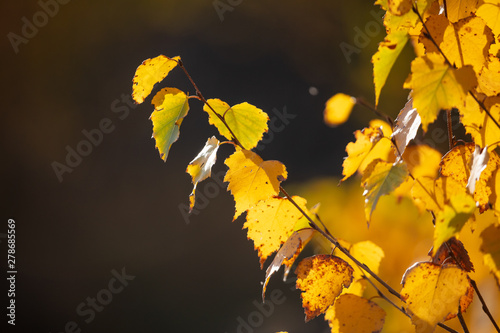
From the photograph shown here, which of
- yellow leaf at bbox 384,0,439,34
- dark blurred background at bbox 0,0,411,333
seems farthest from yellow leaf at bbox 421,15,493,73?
dark blurred background at bbox 0,0,411,333

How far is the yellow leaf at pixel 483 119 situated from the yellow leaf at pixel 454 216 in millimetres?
124

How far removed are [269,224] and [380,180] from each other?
0.64 feet

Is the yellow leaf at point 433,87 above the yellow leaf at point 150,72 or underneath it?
underneath

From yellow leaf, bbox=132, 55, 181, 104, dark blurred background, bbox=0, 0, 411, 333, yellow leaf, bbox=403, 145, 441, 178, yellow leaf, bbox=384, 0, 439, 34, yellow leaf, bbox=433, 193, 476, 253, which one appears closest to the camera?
yellow leaf, bbox=433, 193, 476, 253

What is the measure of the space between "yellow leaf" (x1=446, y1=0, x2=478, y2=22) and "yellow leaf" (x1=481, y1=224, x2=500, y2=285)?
29 cm

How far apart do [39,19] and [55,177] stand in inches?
45.4

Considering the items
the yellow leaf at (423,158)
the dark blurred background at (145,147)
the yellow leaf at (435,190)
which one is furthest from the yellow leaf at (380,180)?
the dark blurred background at (145,147)

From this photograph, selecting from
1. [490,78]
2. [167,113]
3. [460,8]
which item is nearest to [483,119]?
[490,78]

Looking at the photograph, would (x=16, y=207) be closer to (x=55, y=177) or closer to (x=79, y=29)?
(x=55, y=177)

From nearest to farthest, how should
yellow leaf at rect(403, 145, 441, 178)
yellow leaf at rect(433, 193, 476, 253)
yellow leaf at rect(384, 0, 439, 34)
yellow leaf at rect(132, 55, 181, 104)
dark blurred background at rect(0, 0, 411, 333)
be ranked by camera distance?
yellow leaf at rect(433, 193, 476, 253)
yellow leaf at rect(384, 0, 439, 34)
yellow leaf at rect(132, 55, 181, 104)
yellow leaf at rect(403, 145, 441, 178)
dark blurred background at rect(0, 0, 411, 333)

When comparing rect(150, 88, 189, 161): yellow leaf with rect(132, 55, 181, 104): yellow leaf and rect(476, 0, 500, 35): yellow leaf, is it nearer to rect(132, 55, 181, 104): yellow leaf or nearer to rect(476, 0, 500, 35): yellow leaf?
rect(132, 55, 181, 104): yellow leaf

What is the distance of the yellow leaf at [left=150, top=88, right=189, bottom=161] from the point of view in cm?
64

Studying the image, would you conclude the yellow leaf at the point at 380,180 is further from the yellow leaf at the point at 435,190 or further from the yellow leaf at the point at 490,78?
the yellow leaf at the point at 490,78

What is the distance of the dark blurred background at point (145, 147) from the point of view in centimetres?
285
